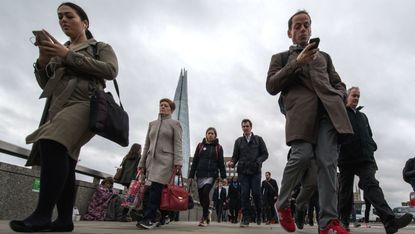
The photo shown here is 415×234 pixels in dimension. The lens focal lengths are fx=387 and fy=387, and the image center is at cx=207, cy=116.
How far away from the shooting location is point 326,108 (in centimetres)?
316

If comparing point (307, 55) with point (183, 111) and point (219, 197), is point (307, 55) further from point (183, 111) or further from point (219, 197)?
point (183, 111)

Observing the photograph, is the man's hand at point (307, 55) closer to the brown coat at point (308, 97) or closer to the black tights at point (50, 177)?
the brown coat at point (308, 97)

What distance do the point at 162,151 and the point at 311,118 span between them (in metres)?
3.12

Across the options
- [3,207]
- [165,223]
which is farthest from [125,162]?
[3,207]

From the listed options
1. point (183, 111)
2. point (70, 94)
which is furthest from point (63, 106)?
point (183, 111)

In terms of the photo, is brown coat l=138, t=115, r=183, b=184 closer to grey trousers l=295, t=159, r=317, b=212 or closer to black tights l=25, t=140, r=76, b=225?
grey trousers l=295, t=159, r=317, b=212

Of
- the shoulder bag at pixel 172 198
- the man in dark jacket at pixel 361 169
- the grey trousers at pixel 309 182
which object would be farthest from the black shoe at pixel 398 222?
the shoulder bag at pixel 172 198

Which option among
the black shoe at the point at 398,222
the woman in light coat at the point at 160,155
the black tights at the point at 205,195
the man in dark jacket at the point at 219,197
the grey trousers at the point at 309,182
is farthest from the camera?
the man in dark jacket at the point at 219,197

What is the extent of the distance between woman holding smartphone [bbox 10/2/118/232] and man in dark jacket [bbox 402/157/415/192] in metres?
6.10

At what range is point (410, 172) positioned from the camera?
280 inches

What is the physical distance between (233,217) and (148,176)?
1011 cm

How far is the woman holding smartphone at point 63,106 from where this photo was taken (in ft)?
9.29

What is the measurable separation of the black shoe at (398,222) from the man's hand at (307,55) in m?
2.47

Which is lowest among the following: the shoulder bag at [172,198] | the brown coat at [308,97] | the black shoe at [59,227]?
the black shoe at [59,227]
